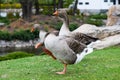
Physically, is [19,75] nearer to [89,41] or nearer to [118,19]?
[89,41]

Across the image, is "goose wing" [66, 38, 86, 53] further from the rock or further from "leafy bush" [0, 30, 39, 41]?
"leafy bush" [0, 30, 39, 41]

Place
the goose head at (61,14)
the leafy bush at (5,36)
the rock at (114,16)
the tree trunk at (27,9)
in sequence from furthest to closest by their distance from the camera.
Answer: the tree trunk at (27,9)
the leafy bush at (5,36)
the rock at (114,16)
the goose head at (61,14)

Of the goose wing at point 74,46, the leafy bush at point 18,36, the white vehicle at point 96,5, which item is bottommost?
the white vehicle at point 96,5

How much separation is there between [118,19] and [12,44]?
20.9 metres

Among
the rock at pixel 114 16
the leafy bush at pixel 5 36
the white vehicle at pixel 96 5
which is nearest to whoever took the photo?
the rock at pixel 114 16

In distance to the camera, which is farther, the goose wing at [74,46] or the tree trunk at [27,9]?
the tree trunk at [27,9]

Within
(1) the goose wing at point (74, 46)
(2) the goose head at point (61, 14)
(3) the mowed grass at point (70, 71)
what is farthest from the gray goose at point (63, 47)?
(2) the goose head at point (61, 14)

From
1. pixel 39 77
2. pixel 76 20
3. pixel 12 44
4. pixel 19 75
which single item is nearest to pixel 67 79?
pixel 39 77

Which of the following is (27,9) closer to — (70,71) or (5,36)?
(5,36)

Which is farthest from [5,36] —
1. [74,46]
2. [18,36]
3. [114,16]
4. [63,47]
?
[63,47]

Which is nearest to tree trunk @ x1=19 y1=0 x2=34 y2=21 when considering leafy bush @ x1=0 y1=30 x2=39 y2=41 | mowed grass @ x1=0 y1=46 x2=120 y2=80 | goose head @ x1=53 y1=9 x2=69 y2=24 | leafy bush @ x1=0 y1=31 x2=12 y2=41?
leafy bush @ x1=0 y1=30 x2=39 y2=41

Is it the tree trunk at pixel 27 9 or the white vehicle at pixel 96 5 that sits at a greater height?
the tree trunk at pixel 27 9

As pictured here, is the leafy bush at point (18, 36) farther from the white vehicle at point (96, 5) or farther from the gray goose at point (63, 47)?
the white vehicle at point (96, 5)

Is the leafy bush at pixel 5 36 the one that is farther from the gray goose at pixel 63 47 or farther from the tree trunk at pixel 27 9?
the gray goose at pixel 63 47
